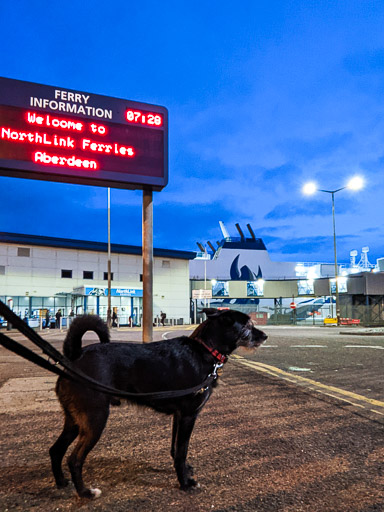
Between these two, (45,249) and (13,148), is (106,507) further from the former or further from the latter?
(45,249)

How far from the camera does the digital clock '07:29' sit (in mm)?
9859

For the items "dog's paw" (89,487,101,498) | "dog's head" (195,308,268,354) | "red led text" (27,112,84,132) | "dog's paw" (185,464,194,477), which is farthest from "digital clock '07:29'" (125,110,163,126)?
"dog's paw" (89,487,101,498)

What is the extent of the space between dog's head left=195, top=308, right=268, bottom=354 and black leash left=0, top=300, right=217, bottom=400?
0.24 m

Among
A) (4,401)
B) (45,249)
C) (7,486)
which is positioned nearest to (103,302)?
(45,249)

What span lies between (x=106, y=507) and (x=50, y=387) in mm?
4726

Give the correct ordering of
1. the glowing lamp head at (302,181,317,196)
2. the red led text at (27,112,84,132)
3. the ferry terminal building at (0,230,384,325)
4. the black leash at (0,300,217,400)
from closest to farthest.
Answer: the black leash at (0,300,217,400) → the red led text at (27,112,84,132) → the glowing lamp head at (302,181,317,196) → the ferry terminal building at (0,230,384,325)

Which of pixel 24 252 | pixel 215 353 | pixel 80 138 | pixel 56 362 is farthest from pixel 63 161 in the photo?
pixel 24 252

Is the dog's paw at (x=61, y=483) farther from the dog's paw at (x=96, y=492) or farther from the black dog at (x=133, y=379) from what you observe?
the dog's paw at (x=96, y=492)

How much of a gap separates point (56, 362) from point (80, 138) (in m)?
8.16

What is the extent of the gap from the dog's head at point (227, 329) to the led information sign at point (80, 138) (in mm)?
7259

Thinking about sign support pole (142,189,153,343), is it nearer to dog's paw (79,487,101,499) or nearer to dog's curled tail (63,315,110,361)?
dog's curled tail (63,315,110,361)

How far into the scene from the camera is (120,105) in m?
9.86

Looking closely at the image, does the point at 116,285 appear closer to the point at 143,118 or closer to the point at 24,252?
the point at 24,252

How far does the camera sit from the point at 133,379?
2.64 meters
